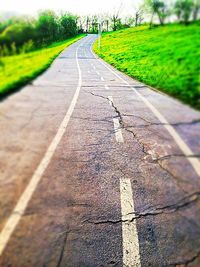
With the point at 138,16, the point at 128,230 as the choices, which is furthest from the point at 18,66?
the point at 128,230

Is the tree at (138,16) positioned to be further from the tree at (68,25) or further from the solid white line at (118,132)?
the solid white line at (118,132)

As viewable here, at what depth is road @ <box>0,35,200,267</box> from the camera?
2797 mm

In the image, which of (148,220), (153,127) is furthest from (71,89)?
(148,220)

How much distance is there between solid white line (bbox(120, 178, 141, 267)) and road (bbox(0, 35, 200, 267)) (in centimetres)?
1

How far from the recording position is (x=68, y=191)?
3.75 m

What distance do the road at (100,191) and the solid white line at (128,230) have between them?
0.01 meters

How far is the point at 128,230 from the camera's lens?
3227 millimetres

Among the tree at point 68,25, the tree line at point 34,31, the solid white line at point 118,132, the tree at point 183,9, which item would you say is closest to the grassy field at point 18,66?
the tree line at point 34,31

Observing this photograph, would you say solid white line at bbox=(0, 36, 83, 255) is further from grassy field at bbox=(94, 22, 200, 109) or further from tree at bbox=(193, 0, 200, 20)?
tree at bbox=(193, 0, 200, 20)

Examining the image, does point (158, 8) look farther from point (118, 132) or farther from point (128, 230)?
point (118, 132)

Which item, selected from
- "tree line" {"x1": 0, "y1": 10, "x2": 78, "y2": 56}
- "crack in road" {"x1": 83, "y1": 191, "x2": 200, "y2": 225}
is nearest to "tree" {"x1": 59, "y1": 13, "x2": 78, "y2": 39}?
"tree line" {"x1": 0, "y1": 10, "x2": 78, "y2": 56}

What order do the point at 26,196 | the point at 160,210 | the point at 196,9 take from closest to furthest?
the point at 196,9, the point at 160,210, the point at 26,196

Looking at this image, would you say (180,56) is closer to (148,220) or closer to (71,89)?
(148,220)

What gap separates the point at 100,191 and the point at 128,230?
0.78 metres
